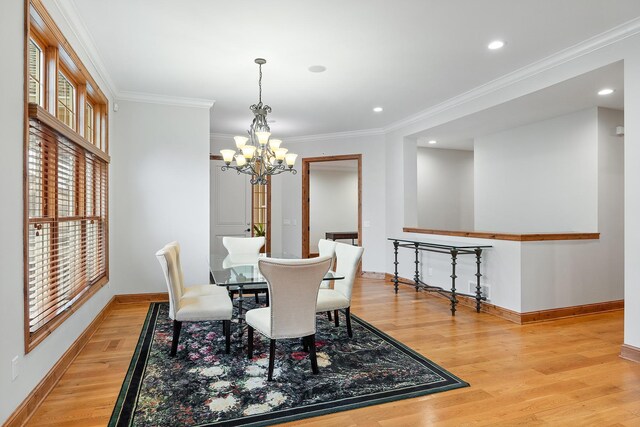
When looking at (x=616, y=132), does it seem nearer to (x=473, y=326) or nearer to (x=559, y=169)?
(x=559, y=169)

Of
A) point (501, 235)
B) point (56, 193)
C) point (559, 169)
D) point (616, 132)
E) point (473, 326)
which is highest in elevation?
point (616, 132)

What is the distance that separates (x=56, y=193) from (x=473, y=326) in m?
3.90

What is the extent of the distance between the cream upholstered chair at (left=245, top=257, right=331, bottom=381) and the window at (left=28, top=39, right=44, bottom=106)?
1920mm

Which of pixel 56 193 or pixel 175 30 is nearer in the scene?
pixel 56 193

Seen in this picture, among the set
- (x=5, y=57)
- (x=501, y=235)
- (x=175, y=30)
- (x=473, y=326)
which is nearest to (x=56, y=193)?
(x=5, y=57)

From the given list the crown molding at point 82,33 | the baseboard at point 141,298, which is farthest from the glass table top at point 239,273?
the crown molding at point 82,33

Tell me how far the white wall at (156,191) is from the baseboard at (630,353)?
175 inches

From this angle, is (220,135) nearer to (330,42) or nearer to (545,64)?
(330,42)

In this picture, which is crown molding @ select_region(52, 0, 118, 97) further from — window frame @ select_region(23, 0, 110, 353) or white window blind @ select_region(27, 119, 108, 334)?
white window blind @ select_region(27, 119, 108, 334)

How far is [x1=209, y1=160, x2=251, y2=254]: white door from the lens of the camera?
6.84 metres

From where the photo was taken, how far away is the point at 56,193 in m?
2.73

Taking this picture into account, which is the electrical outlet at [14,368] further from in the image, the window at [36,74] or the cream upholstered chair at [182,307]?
the window at [36,74]

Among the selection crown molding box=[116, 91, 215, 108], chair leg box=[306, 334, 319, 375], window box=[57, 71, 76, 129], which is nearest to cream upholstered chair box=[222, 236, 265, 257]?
crown molding box=[116, 91, 215, 108]

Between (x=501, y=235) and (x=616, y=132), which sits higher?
(x=616, y=132)
